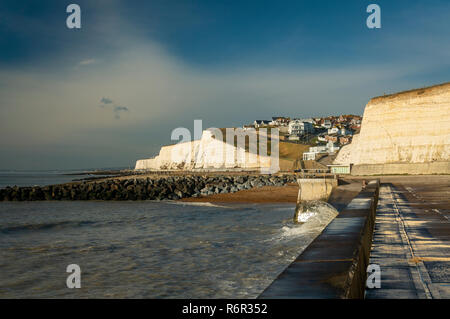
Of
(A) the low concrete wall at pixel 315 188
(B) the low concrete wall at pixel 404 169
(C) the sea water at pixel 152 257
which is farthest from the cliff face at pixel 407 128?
(C) the sea water at pixel 152 257

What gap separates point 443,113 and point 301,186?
30829mm

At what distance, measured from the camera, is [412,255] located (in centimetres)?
613

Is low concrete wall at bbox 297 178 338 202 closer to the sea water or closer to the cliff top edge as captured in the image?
the sea water

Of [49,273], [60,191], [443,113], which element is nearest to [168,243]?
[49,273]

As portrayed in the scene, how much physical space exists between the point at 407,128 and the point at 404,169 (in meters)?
9.08

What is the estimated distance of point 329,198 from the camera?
19984 millimetres

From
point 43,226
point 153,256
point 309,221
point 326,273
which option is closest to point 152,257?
point 153,256

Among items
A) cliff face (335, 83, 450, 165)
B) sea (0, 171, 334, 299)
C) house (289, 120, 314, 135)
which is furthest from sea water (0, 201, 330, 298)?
house (289, 120, 314, 135)

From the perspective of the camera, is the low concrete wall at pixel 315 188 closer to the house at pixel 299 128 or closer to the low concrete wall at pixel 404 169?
the low concrete wall at pixel 404 169

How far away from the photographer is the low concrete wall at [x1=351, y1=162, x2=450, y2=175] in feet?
121

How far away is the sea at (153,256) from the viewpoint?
27.5 feet

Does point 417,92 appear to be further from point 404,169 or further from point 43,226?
point 43,226

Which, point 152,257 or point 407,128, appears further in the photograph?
point 407,128
